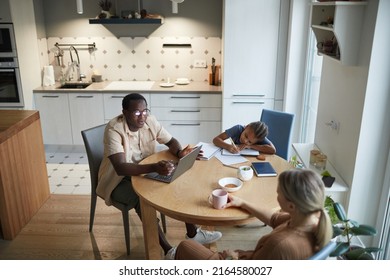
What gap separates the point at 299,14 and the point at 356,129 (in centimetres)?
191

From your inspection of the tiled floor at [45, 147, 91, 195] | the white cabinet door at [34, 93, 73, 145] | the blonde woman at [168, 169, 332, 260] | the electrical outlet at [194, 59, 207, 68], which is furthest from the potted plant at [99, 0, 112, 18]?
the blonde woman at [168, 169, 332, 260]

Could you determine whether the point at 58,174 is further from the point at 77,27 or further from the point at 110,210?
the point at 77,27

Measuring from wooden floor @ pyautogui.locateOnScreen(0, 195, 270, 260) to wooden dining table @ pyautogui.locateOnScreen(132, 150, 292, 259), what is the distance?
576mm

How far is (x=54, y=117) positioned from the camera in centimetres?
462

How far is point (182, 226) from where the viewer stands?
3.15 meters

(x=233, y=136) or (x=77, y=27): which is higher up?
(x=77, y=27)

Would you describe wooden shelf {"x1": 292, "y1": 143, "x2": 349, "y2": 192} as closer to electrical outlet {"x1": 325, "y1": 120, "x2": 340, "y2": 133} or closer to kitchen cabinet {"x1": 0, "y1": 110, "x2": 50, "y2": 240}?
electrical outlet {"x1": 325, "y1": 120, "x2": 340, "y2": 133}

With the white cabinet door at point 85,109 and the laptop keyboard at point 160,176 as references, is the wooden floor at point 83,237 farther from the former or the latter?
the white cabinet door at point 85,109

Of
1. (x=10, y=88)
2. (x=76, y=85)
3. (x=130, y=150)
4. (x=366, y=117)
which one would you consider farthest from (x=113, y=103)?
(x=366, y=117)

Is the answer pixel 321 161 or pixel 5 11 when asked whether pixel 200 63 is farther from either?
pixel 321 161

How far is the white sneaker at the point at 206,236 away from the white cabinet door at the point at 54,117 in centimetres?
250

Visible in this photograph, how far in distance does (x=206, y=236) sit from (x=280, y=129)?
3.50 ft

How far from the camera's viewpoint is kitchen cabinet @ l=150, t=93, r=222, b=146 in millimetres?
4473

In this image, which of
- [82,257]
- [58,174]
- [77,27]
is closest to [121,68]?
[77,27]
